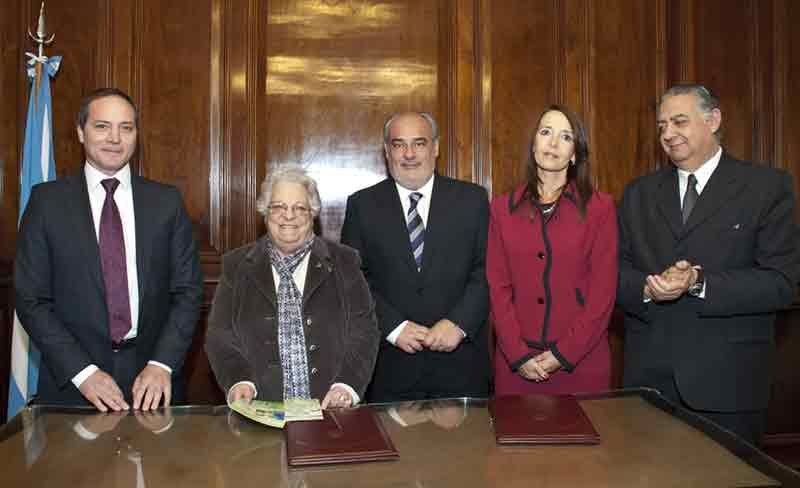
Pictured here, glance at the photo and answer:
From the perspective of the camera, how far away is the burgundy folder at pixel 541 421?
154cm

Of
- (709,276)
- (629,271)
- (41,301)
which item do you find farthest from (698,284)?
(41,301)

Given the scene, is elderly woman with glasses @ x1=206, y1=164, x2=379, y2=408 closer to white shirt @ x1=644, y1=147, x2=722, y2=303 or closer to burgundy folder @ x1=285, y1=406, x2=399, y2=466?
burgundy folder @ x1=285, y1=406, x2=399, y2=466

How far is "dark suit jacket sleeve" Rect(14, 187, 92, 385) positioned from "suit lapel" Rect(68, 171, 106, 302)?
73mm

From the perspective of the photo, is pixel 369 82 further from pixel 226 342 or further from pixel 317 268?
pixel 226 342

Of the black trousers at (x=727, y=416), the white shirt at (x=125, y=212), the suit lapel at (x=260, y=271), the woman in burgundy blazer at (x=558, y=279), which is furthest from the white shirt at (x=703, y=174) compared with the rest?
the white shirt at (x=125, y=212)

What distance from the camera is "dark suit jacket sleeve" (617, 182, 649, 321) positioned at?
8.50 ft

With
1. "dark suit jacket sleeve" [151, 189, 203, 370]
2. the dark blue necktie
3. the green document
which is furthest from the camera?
the dark blue necktie

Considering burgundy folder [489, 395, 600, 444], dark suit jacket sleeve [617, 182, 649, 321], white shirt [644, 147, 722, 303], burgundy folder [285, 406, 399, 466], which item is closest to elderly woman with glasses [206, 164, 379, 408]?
burgundy folder [285, 406, 399, 466]

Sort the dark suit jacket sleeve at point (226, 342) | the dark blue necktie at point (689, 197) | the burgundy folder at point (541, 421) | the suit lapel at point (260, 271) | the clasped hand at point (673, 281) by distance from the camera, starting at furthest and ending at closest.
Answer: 1. the dark blue necktie at point (689, 197)
2. the clasped hand at point (673, 281)
3. the suit lapel at point (260, 271)
4. the dark suit jacket sleeve at point (226, 342)
5. the burgundy folder at point (541, 421)

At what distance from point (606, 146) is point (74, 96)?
312cm

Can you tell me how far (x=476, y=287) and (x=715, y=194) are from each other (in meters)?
0.96

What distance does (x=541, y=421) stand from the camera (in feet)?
5.41

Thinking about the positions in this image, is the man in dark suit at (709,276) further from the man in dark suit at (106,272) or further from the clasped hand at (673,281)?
the man in dark suit at (106,272)

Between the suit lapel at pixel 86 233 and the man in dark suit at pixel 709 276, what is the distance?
1.90 m
